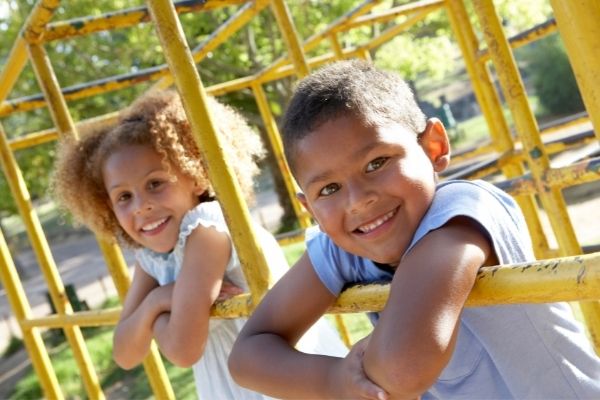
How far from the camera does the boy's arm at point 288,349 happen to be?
1.10 m

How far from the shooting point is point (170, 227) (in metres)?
1.83

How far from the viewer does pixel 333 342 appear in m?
1.87

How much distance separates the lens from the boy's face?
43.8 inches

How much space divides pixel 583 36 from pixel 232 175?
77 cm

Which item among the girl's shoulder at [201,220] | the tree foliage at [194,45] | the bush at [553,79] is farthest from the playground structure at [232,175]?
the bush at [553,79]

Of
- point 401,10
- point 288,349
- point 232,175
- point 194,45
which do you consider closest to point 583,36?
point 288,349

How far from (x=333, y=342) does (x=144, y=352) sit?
478 mm

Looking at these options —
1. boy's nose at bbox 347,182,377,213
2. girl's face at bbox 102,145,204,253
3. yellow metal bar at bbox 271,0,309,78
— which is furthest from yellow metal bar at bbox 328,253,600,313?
yellow metal bar at bbox 271,0,309,78

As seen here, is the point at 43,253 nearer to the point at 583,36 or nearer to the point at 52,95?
the point at 52,95

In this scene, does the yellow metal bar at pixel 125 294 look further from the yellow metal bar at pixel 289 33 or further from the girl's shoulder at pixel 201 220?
the yellow metal bar at pixel 289 33

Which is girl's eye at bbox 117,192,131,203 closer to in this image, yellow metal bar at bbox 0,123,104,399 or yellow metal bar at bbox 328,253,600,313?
yellow metal bar at bbox 0,123,104,399

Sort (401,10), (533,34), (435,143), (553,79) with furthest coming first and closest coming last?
1. (553,79)
2. (401,10)
3. (533,34)
4. (435,143)

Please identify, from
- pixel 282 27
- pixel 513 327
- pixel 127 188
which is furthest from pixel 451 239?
pixel 282 27

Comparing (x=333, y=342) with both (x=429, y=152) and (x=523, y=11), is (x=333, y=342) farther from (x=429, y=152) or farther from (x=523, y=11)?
(x=523, y=11)
